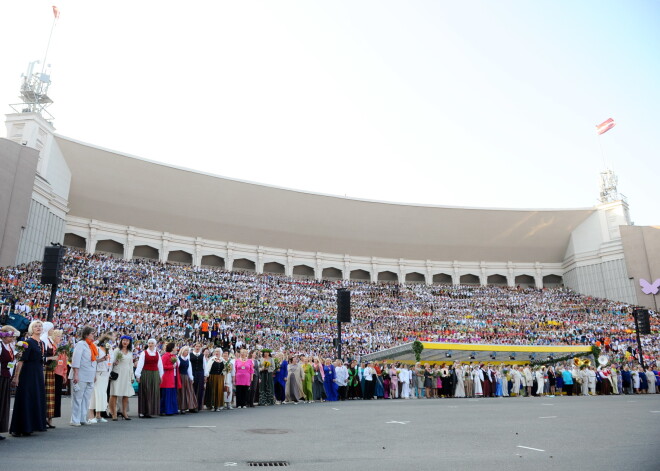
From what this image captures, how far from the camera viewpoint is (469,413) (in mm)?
11250

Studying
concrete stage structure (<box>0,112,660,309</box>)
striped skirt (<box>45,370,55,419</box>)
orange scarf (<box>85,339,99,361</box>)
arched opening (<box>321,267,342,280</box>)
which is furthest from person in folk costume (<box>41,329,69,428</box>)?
arched opening (<box>321,267,342,280</box>)

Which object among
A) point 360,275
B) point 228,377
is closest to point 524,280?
point 360,275

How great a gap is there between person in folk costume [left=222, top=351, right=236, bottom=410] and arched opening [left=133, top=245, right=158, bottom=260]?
34865 millimetres

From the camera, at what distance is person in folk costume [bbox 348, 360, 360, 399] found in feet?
61.3

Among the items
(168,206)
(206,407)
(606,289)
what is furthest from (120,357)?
(606,289)

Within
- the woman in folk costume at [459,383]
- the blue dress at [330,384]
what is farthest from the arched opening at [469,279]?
the blue dress at [330,384]

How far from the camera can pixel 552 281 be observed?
56000 millimetres

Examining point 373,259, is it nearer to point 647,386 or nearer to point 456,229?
point 456,229

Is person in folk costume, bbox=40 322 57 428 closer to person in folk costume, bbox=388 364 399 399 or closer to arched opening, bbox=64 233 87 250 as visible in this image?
person in folk costume, bbox=388 364 399 399

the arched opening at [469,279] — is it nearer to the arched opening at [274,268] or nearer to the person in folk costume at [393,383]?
the arched opening at [274,268]

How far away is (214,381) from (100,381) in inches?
146

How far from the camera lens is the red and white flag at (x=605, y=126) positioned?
48219 millimetres

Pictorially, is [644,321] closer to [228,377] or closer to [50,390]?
[228,377]

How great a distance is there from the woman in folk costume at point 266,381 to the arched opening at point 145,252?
111 ft
